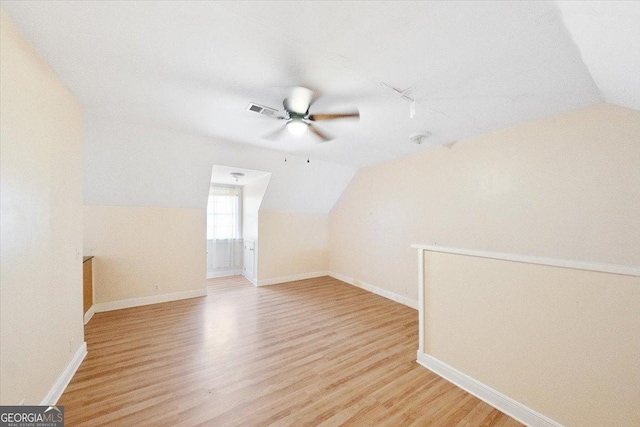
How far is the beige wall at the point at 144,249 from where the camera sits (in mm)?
3475

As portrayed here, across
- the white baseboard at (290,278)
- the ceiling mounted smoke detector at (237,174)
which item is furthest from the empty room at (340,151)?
the white baseboard at (290,278)

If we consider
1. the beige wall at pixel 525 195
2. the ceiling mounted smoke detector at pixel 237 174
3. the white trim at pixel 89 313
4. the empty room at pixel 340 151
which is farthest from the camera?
the ceiling mounted smoke detector at pixel 237 174

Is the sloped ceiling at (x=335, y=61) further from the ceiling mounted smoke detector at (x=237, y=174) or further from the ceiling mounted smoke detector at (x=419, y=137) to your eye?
the ceiling mounted smoke detector at (x=237, y=174)

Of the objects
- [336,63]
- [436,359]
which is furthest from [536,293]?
[336,63]

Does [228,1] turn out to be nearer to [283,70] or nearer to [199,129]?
[283,70]

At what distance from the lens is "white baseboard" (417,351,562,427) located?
1581 millimetres

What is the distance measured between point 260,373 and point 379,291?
→ 285 cm

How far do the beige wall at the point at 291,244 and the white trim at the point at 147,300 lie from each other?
1.24m

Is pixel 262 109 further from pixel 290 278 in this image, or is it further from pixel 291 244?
pixel 290 278

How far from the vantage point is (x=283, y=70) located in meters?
1.66

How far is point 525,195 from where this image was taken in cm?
252

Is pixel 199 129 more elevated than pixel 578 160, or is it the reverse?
pixel 199 129

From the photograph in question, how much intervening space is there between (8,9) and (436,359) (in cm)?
390
